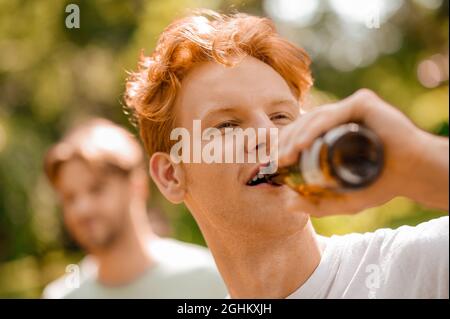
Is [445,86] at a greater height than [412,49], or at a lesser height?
lesser

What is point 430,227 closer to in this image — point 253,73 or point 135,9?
point 253,73

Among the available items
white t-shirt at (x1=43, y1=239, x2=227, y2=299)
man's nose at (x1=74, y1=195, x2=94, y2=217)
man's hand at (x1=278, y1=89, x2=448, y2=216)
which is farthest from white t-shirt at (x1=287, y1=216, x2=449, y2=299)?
man's nose at (x1=74, y1=195, x2=94, y2=217)

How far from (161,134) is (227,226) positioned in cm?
35

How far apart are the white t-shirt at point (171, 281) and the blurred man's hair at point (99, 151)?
1.45 feet

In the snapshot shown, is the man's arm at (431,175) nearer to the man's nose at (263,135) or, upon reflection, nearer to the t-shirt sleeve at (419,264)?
the t-shirt sleeve at (419,264)

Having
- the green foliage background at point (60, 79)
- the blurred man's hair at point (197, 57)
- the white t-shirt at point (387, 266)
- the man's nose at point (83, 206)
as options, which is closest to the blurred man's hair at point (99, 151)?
the man's nose at point (83, 206)

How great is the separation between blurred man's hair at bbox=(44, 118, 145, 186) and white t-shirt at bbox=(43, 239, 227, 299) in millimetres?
441

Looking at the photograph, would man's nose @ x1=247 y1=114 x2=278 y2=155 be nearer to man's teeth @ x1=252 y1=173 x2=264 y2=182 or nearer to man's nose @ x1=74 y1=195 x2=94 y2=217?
man's teeth @ x1=252 y1=173 x2=264 y2=182

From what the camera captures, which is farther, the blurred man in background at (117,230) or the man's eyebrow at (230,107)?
the blurred man in background at (117,230)

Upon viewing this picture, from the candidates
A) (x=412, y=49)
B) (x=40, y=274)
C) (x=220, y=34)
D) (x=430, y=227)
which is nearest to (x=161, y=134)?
(x=220, y=34)

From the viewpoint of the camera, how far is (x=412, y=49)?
209 inches

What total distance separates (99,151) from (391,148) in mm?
2315

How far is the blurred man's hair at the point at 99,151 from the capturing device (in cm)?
310

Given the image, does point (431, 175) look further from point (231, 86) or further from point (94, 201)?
point (94, 201)
